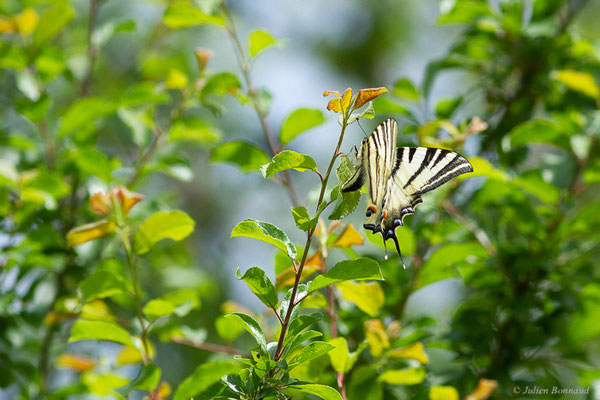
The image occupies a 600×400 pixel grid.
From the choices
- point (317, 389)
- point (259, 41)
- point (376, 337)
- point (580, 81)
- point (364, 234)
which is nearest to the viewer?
point (317, 389)

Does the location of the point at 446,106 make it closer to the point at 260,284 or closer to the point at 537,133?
the point at 537,133

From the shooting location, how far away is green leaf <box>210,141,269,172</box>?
3.91 ft

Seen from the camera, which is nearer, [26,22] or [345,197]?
[345,197]

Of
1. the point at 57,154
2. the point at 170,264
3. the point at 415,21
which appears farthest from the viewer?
the point at 415,21

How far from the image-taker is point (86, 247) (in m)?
1.37

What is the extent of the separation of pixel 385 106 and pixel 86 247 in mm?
808

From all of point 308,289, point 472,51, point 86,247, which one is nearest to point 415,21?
point 472,51

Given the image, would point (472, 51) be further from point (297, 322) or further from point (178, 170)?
point (297, 322)

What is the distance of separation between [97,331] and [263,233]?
39 cm

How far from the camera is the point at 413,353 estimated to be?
3.41 feet

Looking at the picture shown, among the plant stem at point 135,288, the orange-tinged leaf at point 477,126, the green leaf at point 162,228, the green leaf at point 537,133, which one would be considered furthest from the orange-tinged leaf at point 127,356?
the green leaf at point 537,133

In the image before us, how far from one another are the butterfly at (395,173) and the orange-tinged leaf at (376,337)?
148 mm

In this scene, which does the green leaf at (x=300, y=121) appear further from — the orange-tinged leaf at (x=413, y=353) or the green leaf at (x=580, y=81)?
the green leaf at (x=580, y=81)

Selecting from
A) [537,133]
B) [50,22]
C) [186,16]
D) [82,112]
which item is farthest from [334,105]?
[50,22]
